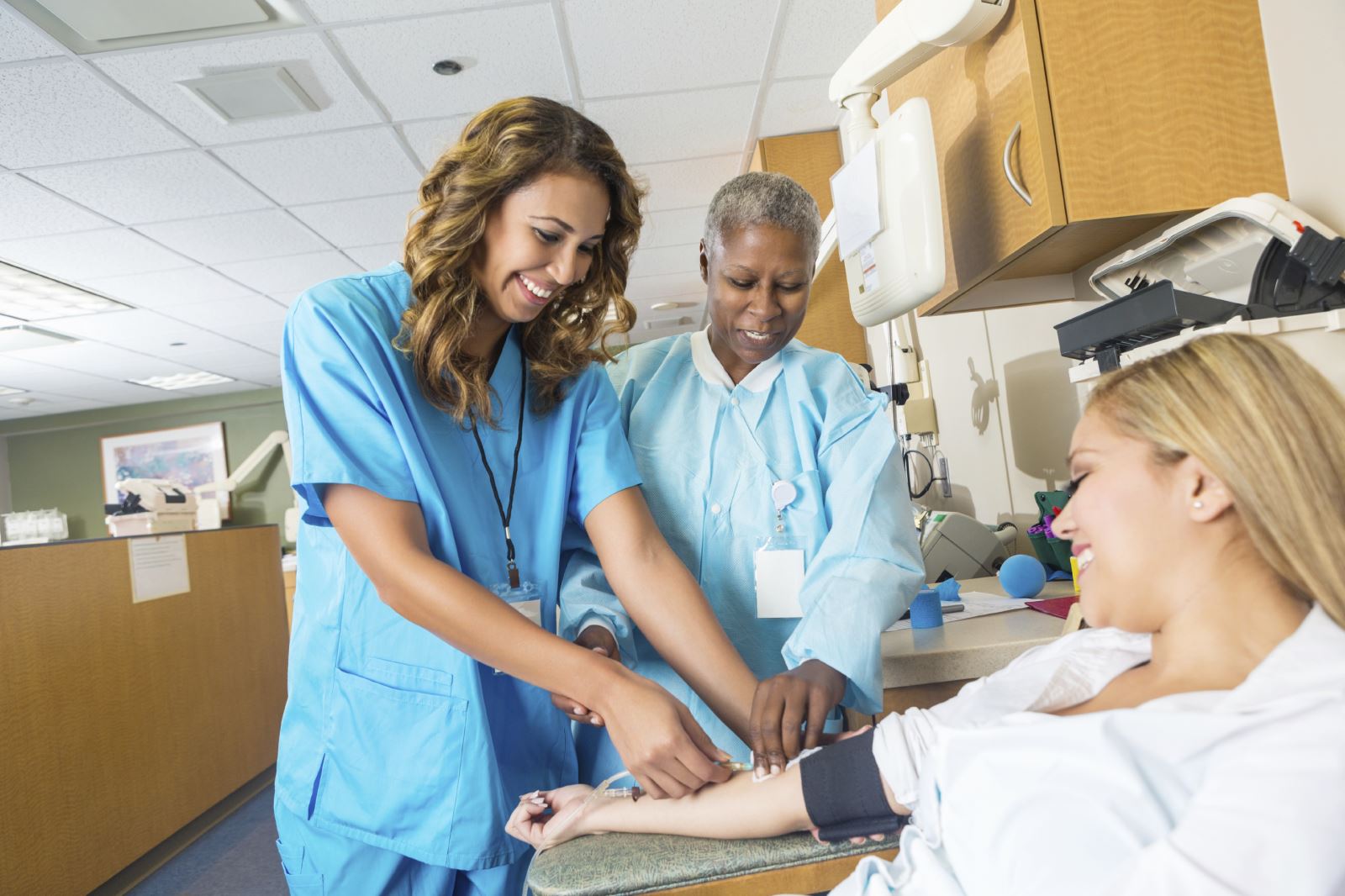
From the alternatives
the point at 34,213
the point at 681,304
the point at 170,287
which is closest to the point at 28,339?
the point at 170,287

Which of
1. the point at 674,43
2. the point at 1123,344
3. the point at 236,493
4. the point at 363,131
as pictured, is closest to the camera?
the point at 1123,344

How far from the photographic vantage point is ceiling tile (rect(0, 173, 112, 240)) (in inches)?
153

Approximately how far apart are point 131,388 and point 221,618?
580 cm

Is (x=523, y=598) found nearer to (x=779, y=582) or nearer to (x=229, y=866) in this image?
(x=779, y=582)

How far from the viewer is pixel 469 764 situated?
1.05 metres

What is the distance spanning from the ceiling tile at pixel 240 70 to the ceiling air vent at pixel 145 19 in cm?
6

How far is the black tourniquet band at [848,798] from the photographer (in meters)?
0.87

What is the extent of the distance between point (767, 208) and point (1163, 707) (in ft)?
2.97

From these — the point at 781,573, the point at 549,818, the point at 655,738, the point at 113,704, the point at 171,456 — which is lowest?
the point at 113,704

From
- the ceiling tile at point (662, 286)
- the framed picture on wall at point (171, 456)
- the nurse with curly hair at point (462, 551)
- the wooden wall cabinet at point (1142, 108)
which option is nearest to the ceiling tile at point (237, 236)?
the ceiling tile at point (662, 286)

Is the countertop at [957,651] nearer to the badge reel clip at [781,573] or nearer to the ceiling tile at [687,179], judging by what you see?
the badge reel clip at [781,573]

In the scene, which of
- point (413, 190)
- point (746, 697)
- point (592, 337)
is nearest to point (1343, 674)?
point (746, 697)

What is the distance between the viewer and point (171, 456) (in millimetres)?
9461

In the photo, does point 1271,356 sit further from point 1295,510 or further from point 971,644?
point 971,644
